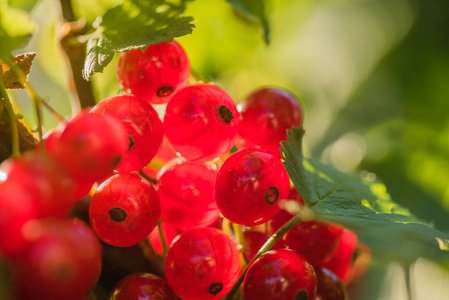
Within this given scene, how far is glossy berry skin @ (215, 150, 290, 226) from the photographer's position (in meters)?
0.43

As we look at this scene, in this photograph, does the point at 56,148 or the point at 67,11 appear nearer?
the point at 56,148

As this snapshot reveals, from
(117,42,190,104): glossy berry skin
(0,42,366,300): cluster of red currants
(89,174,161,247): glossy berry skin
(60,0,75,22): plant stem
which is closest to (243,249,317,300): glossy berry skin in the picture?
(0,42,366,300): cluster of red currants

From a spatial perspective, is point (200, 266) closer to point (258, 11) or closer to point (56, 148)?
point (56, 148)

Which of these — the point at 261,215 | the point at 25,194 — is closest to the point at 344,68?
the point at 261,215

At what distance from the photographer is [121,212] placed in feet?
1.36

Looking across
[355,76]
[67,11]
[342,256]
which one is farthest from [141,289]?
[355,76]

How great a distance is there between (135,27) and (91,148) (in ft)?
0.74

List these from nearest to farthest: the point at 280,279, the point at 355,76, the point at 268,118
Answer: the point at 280,279, the point at 268,118, the point at 355,76

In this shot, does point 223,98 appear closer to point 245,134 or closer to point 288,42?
point 245,134

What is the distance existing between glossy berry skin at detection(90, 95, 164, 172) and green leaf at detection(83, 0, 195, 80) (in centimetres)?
4

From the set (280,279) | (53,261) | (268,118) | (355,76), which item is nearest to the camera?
(53,261)

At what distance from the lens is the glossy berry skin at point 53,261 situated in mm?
247

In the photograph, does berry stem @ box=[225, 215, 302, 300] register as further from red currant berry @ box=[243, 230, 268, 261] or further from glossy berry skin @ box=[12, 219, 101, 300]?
glossy berry skin @ box=[12, 219, 101, 300]

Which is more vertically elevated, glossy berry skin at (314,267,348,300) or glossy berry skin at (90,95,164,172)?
glossy berry skin at (90,95,164,172)
